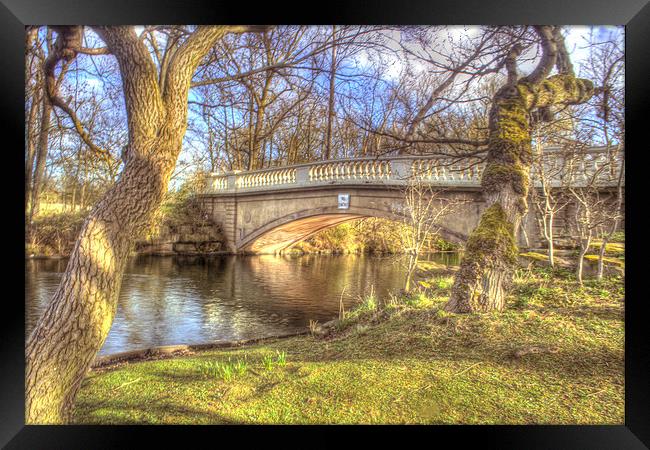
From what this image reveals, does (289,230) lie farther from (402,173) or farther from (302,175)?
(402,173)

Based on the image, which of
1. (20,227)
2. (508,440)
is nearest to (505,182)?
(508,440)

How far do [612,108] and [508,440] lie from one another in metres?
2.43

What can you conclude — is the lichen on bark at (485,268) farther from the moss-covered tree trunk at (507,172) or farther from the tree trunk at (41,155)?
the tree trunk at (41,155)

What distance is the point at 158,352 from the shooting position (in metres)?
3.12

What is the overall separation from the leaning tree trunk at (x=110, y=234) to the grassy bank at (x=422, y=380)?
38 centimetres

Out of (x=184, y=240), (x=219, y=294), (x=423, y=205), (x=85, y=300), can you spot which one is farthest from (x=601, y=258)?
(x=184, y=240)

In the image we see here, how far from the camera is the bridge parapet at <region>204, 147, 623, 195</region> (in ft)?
11.0

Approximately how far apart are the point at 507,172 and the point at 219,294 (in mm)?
3502

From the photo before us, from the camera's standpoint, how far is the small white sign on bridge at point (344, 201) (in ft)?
21.2

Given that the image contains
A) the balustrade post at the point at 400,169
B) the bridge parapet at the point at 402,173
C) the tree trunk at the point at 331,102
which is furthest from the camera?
the balustrade post at the point at 400,169

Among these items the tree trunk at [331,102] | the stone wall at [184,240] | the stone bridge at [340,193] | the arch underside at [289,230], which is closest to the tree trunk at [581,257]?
the stone bridge at [340,193]

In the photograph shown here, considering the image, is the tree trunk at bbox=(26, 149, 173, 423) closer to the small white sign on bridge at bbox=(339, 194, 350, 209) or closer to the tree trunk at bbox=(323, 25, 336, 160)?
the tree trunk at bbox=(323, 25, 336, 160)

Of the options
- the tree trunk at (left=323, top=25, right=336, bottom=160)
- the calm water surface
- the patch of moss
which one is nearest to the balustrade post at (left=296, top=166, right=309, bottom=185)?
the tree trunk at (left=323, top=25, right=336, bottom=160)
